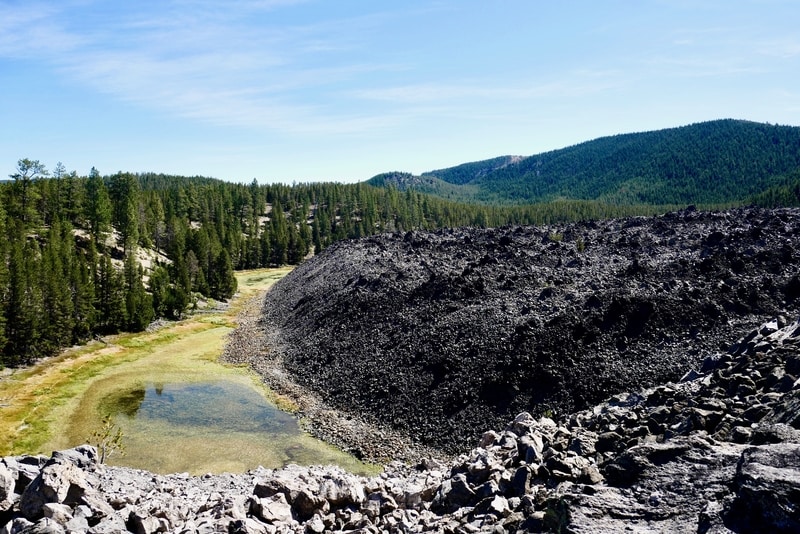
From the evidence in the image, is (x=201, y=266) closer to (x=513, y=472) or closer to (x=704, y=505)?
(x=513, y=472)

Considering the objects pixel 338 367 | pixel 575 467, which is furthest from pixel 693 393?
pixel 338 367

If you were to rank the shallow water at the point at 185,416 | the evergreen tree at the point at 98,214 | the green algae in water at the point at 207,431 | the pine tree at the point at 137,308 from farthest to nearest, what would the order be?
the evergreen tree at the point at 98,214 < the pine tree at the point at 137,308 < the shallow water at the point at 185,416 < the green algae in water at the point at 207,431

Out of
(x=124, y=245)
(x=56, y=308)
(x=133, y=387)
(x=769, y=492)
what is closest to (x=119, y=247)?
(x=124, y=245)

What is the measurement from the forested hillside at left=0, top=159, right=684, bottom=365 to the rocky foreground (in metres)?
45.5

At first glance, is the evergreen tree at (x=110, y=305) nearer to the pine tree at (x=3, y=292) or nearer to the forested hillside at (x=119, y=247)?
the forested hillside at (x=119, y=247)

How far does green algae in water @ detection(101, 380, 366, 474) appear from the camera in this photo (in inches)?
1463

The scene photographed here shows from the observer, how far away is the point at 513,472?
811 inches

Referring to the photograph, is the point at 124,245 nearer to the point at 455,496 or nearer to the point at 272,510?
the point at 272,510

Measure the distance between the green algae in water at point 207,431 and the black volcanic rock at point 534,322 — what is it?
557 centimetres

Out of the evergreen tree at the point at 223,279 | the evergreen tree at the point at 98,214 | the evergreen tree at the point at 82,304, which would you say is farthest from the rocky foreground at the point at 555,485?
the evergreen tree at the point at 98,214

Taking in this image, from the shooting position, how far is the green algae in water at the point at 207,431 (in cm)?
3716

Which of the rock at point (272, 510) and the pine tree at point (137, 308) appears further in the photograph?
the pine tree at point (137, 308)

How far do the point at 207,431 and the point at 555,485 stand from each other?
32.9 metres

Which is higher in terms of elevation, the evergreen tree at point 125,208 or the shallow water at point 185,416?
the evergreen tree at point 125,208
